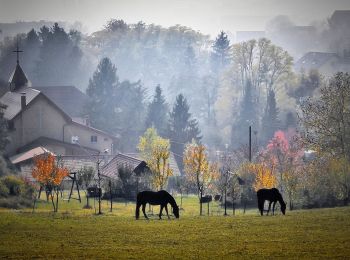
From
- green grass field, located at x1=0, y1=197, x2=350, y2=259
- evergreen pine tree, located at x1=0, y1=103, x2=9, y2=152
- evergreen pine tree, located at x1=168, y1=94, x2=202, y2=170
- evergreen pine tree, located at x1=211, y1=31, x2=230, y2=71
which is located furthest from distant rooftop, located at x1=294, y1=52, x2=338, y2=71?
green grass field, located at x1=0, y1=197, x2=350, y2=259

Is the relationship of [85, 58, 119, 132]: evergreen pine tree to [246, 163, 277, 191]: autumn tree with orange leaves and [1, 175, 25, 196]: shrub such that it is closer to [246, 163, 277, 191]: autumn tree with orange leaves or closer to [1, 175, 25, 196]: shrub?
[246, 163, 277, 191]: autumn tree with orange leaves


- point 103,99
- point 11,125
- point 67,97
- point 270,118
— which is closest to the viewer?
point 11,125

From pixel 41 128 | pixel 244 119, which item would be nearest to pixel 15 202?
pixel 41 128

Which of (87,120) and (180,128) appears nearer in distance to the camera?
(180,128)

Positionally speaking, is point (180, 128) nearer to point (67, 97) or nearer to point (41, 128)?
point (41, 128)

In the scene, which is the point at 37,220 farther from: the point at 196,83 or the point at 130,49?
→ the point at 130,49

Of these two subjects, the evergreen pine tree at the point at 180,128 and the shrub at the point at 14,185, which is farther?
the evergreen pine tree at the point at 180,128

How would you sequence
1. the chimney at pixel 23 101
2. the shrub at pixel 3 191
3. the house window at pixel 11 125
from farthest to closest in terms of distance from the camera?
the chimney at pixel 23 101 → the house window at pixel 11 125 → the shrub at pixel 3 191

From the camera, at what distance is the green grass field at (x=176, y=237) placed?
1226 inches

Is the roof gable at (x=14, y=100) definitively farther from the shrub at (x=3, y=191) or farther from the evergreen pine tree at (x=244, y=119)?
the shrub at (x=3, y=191)

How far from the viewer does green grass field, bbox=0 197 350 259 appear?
3114 centimetres

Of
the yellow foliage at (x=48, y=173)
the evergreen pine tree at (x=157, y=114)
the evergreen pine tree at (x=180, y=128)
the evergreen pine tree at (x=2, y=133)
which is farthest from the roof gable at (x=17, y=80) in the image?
the yellow foliage at (x=48, y=173)

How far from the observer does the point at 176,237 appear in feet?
118

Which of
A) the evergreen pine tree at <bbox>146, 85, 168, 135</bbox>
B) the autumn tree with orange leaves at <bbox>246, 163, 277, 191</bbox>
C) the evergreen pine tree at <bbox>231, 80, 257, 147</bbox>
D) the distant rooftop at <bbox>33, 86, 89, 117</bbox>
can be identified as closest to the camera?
the autumn tree with orange leaves at <bbox>246, 163, 277, 191</bbox>
